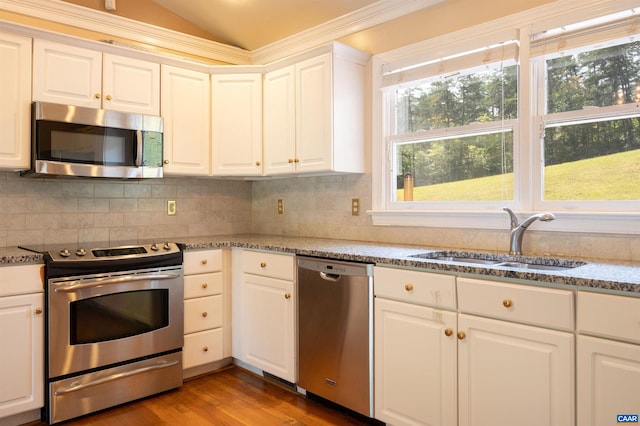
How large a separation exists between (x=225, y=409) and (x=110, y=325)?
0.83 m

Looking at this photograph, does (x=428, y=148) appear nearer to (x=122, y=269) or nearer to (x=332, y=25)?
(x=332, y=25)

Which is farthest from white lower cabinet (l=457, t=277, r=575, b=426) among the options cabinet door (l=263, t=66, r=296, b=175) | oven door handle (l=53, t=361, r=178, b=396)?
oven door handle (l=53, t=361, r=178, b=396)

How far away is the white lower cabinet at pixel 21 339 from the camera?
2305 millimetres

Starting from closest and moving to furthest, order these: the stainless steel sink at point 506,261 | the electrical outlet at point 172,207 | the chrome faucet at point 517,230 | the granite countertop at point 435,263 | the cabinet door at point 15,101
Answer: the granite countertop at point 435,263
the stainless steel sink at point 506,261
the chrome faucet at point 517,230
the cabinet door at point 15,101
the electrical outlet at point 172,207

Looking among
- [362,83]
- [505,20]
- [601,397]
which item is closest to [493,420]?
[601,397]

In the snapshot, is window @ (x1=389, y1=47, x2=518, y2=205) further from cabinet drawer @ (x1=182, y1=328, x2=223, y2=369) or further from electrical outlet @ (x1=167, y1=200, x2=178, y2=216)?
electrical outlet @ (x1=167, y1=200, x2=178, y2=216)

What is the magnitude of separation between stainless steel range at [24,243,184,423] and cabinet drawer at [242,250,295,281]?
431 millimetres

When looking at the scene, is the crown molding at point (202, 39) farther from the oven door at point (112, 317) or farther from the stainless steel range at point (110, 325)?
the oven door at point (112, 317)

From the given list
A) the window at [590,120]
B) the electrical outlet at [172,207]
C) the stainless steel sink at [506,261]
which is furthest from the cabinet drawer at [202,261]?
the window at [590,120]

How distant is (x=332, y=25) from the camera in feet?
10.7

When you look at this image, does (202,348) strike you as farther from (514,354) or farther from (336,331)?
(514,354)

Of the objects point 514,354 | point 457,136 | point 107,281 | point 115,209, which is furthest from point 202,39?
point 514,354

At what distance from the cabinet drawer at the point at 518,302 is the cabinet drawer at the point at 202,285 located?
70.1 inches

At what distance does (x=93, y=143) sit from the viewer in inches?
110
